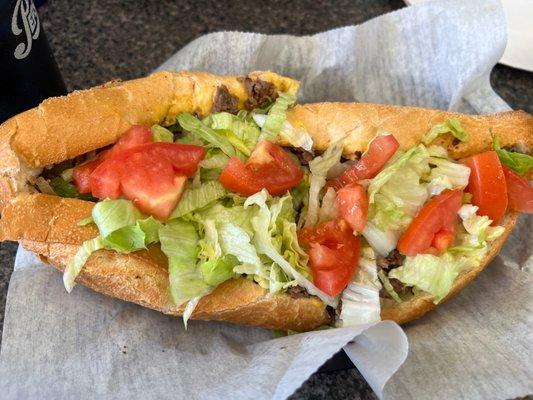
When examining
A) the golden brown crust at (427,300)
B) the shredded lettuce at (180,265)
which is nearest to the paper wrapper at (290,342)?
the golden brown crust at (427,300)

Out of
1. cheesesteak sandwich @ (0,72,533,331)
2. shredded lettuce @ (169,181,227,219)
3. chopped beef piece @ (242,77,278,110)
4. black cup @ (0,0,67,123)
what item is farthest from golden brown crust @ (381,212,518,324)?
black cup @ (0,0,67,123)

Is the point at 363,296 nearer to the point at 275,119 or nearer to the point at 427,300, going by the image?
the point at 427,300

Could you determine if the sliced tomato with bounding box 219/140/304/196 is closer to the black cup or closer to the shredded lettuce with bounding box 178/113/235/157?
the shredded lettuce with bounding box 178/113/235/157

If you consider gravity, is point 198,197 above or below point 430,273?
above

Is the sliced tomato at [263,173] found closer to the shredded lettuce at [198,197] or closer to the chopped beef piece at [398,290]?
the shredded lettuce at [198,197]

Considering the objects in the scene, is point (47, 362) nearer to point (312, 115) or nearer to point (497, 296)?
point (312, 115)

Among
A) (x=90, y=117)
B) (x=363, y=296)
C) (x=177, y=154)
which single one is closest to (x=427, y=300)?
(x=363, y=296)

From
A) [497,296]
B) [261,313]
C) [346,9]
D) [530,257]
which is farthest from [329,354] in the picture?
[346,9]
